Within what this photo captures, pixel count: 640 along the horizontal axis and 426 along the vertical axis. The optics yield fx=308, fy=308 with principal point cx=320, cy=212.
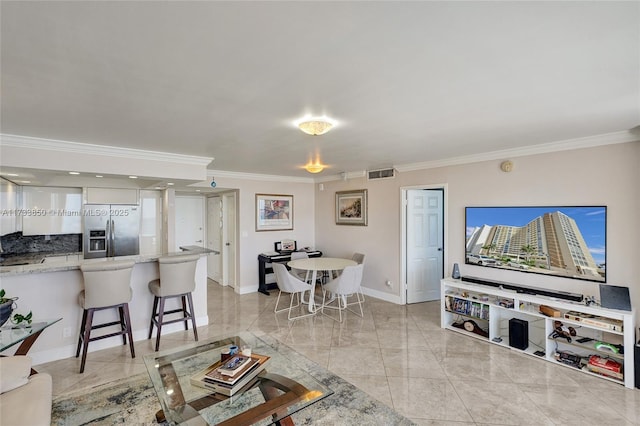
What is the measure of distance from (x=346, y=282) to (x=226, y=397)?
2.60 m

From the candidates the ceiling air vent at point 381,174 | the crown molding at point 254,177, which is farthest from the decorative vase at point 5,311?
the ceiling air vent at point 381,174

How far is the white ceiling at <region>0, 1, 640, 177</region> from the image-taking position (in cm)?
123

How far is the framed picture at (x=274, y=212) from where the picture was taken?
19.7ft

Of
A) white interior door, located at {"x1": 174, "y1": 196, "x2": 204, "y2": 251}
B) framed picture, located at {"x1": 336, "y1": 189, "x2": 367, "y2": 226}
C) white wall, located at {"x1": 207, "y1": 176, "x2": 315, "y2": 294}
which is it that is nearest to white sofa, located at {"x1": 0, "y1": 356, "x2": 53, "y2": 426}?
white wall, located at {"x1": 207, "y1": 176, "x2": 315, "y2": 294}

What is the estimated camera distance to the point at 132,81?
1.80 m

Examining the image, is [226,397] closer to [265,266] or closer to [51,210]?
[265,266]

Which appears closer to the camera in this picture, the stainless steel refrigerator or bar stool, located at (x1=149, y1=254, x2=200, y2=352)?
bar stool, located at (x1=149, y1=254, x2=200, y2=352)

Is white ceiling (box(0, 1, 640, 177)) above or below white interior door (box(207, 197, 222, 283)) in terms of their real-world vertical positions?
above

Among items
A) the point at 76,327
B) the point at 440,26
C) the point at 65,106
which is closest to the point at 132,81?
the point at 65,106

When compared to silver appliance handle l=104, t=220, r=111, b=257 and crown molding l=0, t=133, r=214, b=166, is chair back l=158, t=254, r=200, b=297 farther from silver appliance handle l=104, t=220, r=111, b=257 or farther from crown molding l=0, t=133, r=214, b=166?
silver appliance handle l=104, t=220, r=111, b=257

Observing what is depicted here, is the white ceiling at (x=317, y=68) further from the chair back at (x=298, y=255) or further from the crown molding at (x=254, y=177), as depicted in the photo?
the chair back at (x=298, y=255)

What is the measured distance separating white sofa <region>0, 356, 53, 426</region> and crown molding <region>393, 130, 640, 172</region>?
15.1 ft

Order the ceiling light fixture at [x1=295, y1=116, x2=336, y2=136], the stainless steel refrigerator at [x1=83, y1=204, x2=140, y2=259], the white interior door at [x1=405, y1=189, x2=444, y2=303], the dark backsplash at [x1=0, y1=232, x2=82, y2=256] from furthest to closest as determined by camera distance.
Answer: the stainless steel refrigerator at [x1=83, y1=204, x2=140, y2=259]
the white interior door at [x1=405, y1=189, x2=444, y2=303]
the dark backsplash at [x1=0, y1=232, x2=82, y2=256]
the ceiling light fixture at [x1=295, y1=116, x2=336, y2=136]

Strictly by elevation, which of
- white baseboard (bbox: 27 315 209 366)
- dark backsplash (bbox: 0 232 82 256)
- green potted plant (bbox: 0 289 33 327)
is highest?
dark backsplash (bbox: 0 232 82 256)
